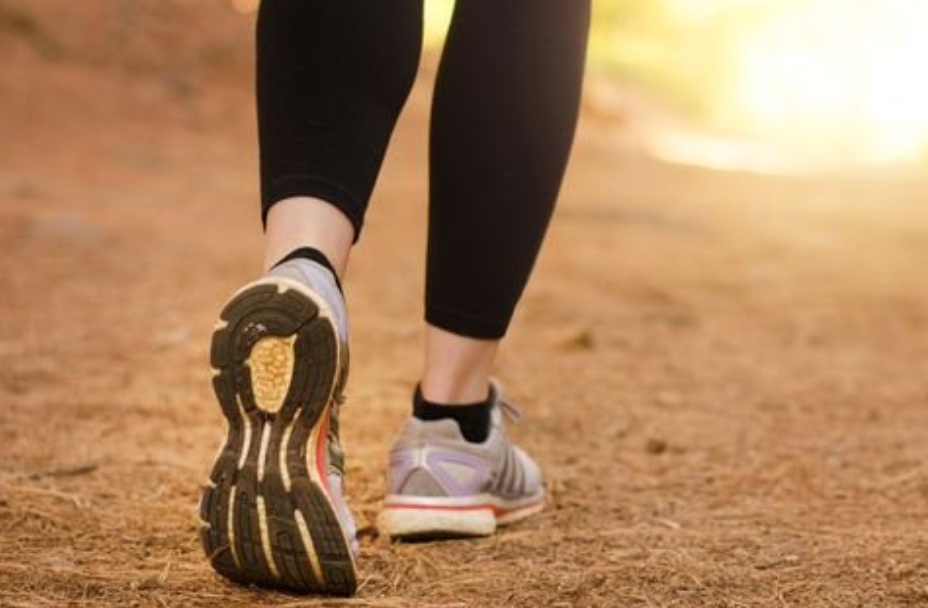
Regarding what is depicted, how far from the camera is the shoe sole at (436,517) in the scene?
4.20ft

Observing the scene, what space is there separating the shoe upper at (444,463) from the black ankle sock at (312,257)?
280mm

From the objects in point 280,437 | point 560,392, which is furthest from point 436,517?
point 560,392

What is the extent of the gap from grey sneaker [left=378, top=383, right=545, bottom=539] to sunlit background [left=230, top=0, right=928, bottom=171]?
34.4 ft

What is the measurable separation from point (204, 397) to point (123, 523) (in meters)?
0.74

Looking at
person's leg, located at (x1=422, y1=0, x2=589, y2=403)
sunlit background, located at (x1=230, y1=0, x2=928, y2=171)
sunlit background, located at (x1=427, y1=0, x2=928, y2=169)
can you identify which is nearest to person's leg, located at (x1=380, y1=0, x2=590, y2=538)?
person's leg, located at (x1=422, y1=0, x2=589, y2=403)

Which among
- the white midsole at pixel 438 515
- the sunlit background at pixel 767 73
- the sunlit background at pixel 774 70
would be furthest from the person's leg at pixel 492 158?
the sunlit background at pixel 774 70

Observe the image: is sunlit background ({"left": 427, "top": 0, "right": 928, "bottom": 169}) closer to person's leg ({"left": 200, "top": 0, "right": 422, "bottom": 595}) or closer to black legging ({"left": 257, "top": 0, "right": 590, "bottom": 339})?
black legging ({"left": 257, "top": 0, "right": 590, "bottom": 339})

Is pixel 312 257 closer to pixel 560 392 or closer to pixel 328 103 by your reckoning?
pixel 328 103

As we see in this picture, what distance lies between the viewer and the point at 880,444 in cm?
187

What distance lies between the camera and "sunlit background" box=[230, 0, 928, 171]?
1650 cm

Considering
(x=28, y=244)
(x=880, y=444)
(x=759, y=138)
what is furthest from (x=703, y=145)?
(x=880, y=444)

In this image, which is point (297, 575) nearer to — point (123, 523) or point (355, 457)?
point (123, 523)

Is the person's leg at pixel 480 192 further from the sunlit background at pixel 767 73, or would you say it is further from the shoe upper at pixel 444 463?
the sunlit background at pixel 767 73

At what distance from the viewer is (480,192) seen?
1.26 metres
